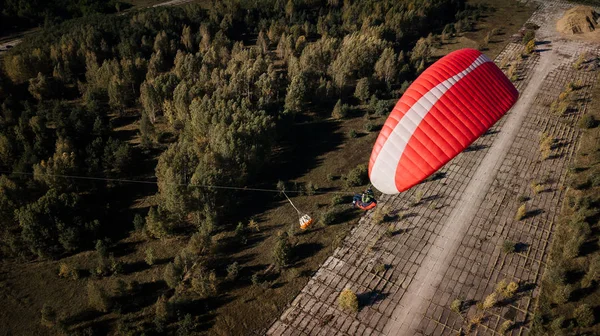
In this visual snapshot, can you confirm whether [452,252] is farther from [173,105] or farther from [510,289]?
[173,105]

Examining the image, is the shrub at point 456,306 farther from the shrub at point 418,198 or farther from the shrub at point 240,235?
the shrub at point 240,235

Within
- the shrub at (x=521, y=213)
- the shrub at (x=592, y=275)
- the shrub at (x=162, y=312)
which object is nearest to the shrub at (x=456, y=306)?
the shrub at (x=592, y=275)

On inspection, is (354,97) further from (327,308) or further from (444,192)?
(327,308)

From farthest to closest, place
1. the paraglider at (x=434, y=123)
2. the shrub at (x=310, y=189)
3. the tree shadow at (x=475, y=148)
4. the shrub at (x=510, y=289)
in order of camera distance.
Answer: the tree shadow at (x=475, y=148)
the shrub at (x=310, y=189)
the shrub at (x=510, y=289)
the paraglider at (x=434, y=123)

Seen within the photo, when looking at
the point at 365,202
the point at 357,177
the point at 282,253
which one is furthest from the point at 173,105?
the point at 365,202

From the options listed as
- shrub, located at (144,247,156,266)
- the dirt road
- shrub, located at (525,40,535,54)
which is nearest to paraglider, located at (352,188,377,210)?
the dirt road
